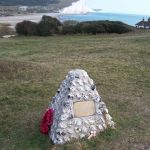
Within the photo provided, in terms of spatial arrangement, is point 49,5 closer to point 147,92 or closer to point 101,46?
point 101,46

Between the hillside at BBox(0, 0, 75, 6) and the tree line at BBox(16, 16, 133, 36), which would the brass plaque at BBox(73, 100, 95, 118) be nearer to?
the tree line at BBox(16, 16, 133, 36)

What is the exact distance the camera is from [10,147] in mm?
6215

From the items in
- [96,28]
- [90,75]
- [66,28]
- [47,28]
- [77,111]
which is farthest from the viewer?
[47,28]

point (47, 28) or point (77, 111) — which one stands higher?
point (77, 111)

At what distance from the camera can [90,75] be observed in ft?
34.3

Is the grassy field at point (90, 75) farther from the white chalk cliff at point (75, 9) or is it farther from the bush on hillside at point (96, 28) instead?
the white chalk cliff at point (75, 9)

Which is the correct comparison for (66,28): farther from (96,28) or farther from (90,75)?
(90,75)

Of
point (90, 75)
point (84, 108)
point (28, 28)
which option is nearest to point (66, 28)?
point (28, 28)

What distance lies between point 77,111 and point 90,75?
433cm

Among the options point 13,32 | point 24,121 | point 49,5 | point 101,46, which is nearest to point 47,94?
point 24,121

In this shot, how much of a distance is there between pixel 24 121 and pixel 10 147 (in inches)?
38.8

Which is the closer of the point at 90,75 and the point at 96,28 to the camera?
the point at 90,75

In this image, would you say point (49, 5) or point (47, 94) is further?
point (49, 5)

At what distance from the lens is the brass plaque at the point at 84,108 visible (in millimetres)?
6156
